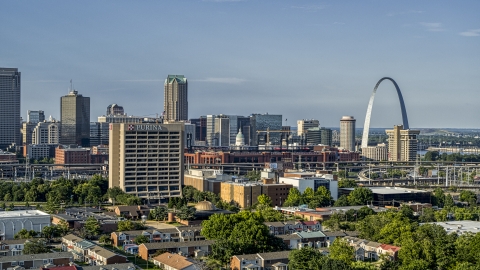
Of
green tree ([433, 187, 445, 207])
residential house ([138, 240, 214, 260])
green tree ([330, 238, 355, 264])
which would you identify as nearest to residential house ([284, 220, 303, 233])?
residential house ([138, 240, 214, 260])

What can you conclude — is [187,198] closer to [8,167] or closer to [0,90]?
[8,167]

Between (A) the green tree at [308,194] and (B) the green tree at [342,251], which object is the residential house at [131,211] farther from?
(B) the green tree at [342,251]

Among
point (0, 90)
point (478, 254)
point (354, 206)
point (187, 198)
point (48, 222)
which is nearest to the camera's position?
point (478, 254)

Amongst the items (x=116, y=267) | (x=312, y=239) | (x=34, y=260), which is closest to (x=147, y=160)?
(x=312, y=239)

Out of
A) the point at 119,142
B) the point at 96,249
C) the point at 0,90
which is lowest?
the point at 96,249

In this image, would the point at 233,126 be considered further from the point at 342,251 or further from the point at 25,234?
the point at 342,251

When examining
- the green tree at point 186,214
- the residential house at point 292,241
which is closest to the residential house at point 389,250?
the residential house at point 292,241

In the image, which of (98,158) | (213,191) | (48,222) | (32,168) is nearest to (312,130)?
(98,158)

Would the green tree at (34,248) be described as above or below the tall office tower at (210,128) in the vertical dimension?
below
